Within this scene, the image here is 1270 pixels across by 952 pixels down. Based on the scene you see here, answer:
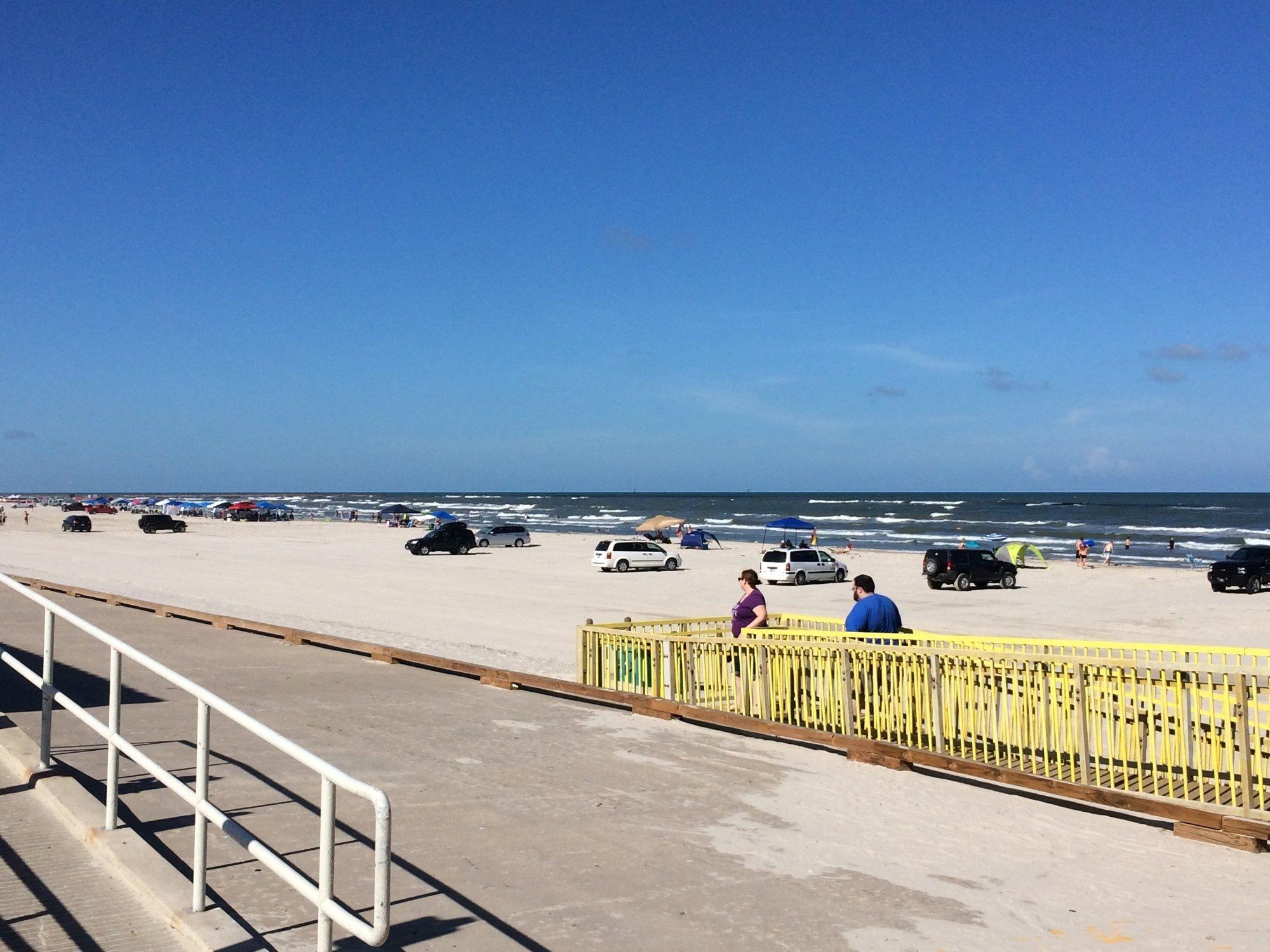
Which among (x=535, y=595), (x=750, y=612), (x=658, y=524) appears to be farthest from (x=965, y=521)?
(x=750, y=612)

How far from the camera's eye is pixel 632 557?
45.3 meters

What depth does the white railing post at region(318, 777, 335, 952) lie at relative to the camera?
3.68m

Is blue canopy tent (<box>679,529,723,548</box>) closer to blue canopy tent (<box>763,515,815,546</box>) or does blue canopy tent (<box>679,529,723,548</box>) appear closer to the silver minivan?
blue canopy tent (<box>763,515,815,546</box>)

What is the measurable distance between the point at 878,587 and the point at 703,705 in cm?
2783

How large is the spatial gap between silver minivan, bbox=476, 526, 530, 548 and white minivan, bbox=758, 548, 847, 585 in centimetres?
2418

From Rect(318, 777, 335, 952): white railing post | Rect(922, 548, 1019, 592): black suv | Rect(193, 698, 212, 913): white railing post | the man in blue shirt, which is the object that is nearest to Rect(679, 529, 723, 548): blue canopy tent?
Rect(922, 548, 1019, 592): black suv

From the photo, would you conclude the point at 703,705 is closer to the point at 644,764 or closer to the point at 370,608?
the point at 644,764

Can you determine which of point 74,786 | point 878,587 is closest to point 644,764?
point 74,786

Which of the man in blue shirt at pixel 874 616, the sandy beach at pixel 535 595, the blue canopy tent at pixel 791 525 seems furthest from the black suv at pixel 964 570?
the man in blue shirt at pixel 874 616

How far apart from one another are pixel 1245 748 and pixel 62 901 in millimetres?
6963

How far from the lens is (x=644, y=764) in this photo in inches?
341

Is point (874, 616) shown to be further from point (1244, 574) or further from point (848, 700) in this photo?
point (1244, 574)

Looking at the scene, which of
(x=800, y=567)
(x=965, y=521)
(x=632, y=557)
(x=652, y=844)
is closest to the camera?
(x=652, y=844)

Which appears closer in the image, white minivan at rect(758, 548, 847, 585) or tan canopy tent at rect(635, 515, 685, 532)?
white minivan at rect(758, 548, 847, 585)
